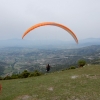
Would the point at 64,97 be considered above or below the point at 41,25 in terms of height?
below

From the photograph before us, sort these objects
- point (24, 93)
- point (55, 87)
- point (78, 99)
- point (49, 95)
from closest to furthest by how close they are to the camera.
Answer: point (78, 99) → point (49, 95) → point (24, 93) → point (55, 87)

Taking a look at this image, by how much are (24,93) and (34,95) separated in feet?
5.64

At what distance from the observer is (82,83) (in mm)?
24766

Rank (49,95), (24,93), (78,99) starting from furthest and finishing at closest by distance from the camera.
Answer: (24,93) → (49,95) → (78,99)

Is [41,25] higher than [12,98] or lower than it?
higher

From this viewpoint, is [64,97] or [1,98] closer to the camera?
[64,97]

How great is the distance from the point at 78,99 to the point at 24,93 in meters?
7.10

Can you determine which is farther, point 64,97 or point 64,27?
point 64,27

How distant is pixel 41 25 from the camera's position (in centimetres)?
2273

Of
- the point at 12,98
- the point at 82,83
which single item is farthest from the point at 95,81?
the point at 12,98

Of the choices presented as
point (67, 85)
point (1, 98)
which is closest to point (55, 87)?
point (67, 85)

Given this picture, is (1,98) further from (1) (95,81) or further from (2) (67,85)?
(1) (95,81)

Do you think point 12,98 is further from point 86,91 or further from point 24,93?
point 86,91

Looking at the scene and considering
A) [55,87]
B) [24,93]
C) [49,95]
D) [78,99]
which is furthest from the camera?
[55,87]
